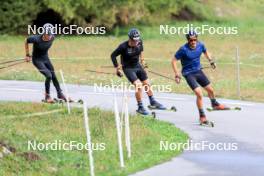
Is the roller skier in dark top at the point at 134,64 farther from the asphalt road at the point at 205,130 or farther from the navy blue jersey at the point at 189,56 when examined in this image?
the navy blue jersey at the point at 189,56

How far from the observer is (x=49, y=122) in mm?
17000

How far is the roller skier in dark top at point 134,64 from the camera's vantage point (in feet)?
58.6

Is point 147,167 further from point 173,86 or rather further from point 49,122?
point 173,86

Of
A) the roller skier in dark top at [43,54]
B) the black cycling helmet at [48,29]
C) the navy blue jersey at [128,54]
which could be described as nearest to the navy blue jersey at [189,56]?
the navy blue jersey at [128,54]

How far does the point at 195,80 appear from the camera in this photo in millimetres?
17281

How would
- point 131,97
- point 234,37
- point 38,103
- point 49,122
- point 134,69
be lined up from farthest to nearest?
1. point 234,37
2. point 131,97
3. point 38,103
4. point 134,69
5. point 49,122

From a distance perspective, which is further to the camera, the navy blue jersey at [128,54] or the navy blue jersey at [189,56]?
the navy blue jersey at [128,54]

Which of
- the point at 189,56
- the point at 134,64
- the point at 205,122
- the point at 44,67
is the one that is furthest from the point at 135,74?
the point at 44,67

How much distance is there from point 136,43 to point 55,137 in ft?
11.9

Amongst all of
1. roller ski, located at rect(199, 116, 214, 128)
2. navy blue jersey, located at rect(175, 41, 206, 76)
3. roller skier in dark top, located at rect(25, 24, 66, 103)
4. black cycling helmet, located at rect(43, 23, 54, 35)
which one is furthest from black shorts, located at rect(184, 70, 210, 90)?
roller skier in dark top, located at rect(25, 24, 66, 103)

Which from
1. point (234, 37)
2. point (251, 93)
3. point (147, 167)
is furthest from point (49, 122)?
point (234, 37)

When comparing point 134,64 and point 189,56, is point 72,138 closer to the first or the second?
point 189,56

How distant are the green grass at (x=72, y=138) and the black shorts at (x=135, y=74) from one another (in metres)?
0.89

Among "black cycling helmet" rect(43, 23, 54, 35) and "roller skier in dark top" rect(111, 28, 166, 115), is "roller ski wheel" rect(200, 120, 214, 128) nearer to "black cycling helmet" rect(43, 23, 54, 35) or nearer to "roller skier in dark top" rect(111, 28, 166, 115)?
"roller skier in dark top" rect(111, 28, 166, 115)
